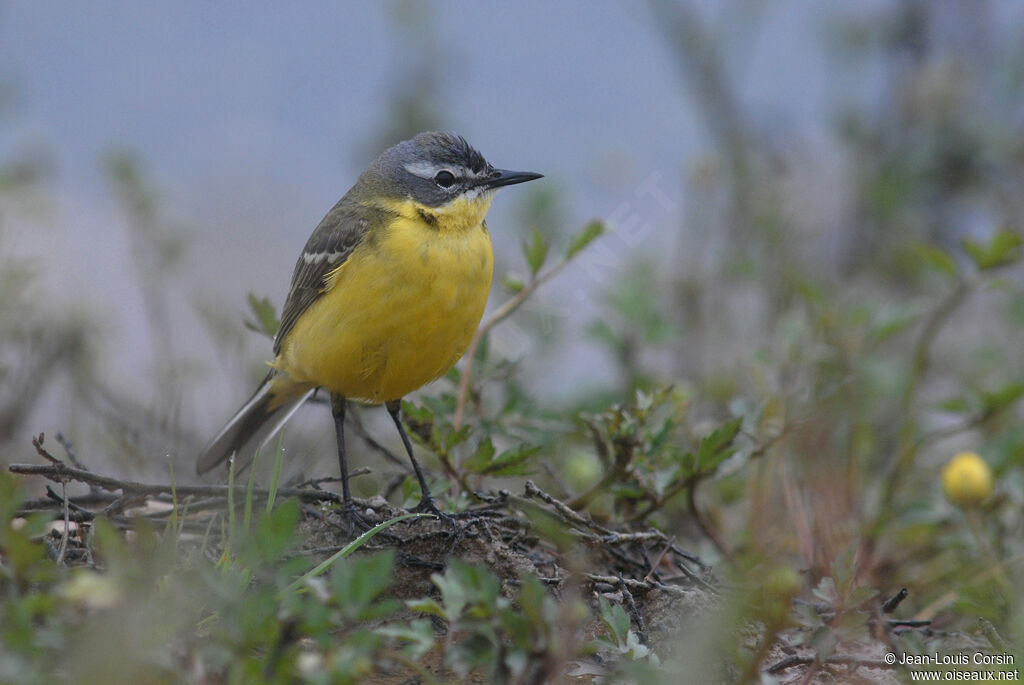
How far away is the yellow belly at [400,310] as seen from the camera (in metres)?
3.78

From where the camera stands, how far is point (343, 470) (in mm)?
3799

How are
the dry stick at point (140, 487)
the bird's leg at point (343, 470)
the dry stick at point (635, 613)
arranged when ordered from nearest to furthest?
1. the dry stick at point (635, 613)
2. the dry stick at point (140, 487)
3. the bird's leg at point (343, 470)

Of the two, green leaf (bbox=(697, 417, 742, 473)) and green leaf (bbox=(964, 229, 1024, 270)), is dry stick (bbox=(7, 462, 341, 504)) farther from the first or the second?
green leaf (bbox=(964, 229, 1024, 270))

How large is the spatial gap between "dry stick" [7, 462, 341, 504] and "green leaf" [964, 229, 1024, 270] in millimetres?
2686

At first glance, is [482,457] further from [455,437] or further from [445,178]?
[445,178]

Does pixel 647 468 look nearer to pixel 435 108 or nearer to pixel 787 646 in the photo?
pixel 787 646

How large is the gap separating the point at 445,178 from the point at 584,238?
752mm

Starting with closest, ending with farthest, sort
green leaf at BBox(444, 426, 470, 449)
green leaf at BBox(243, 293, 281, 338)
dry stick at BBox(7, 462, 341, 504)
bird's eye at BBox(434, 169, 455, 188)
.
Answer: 1. dry stick at BBox(7, 462, 341, 504)
2. green leaf at BBox(444, 426, 470, 449)
3. green leaf at BBox(243, 293, 281, 338)
4. bird's eye at BBox(434, 169, 455, 188)

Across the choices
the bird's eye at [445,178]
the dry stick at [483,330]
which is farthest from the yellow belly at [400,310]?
the bird's eye at [445,178]

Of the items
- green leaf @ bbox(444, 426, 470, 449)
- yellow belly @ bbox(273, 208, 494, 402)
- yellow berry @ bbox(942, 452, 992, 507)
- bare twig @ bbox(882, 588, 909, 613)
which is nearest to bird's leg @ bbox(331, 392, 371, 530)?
yellow belly @ bbox(273, 208, 494, 402)

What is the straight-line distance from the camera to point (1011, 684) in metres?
2.26

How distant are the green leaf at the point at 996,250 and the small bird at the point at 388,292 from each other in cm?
189

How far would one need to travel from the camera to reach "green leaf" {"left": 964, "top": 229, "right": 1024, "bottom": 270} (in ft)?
13.1

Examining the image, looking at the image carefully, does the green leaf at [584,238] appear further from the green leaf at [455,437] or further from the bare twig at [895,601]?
the bare twig at [895,601]
